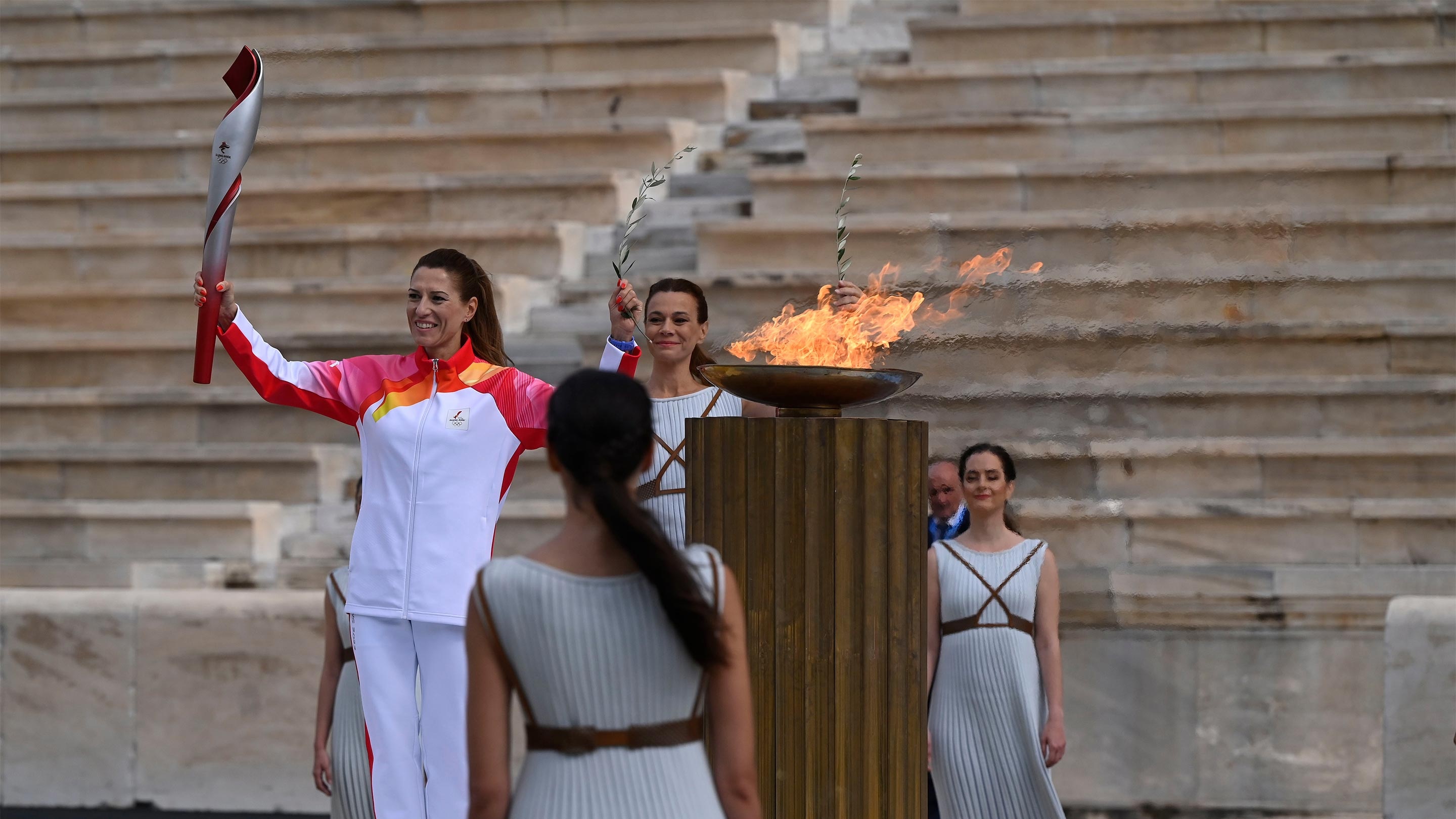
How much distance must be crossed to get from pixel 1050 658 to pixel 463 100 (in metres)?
5.34

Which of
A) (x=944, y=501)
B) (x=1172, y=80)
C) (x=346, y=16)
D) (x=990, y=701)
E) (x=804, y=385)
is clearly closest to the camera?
(x=804, y=385)

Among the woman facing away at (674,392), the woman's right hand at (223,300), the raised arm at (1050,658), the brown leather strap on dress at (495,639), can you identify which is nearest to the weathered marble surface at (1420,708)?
the raised arm at (1050,658)

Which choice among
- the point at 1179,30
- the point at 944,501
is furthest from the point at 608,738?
the point at 1179,30

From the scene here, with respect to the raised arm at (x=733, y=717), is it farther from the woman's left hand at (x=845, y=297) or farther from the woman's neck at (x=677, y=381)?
the woman's neck at (x=677, y=381)

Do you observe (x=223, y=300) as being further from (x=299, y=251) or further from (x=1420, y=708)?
(x=299, y=251)

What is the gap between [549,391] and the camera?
4.37m

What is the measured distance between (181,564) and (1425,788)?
477 centimetres

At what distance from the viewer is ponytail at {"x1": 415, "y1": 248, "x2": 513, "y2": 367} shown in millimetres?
4395

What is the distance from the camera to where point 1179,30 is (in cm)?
865

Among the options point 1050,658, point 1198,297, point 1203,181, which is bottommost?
point 1050,658

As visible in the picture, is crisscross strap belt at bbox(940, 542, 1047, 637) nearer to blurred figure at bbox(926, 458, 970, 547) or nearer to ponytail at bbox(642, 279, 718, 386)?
blurred figure at bbox(926, 458, 970, 547)

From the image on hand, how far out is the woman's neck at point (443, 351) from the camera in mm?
4391

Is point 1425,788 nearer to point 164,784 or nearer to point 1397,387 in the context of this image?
point 1397,387

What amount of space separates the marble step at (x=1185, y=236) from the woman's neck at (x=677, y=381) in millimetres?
2853
